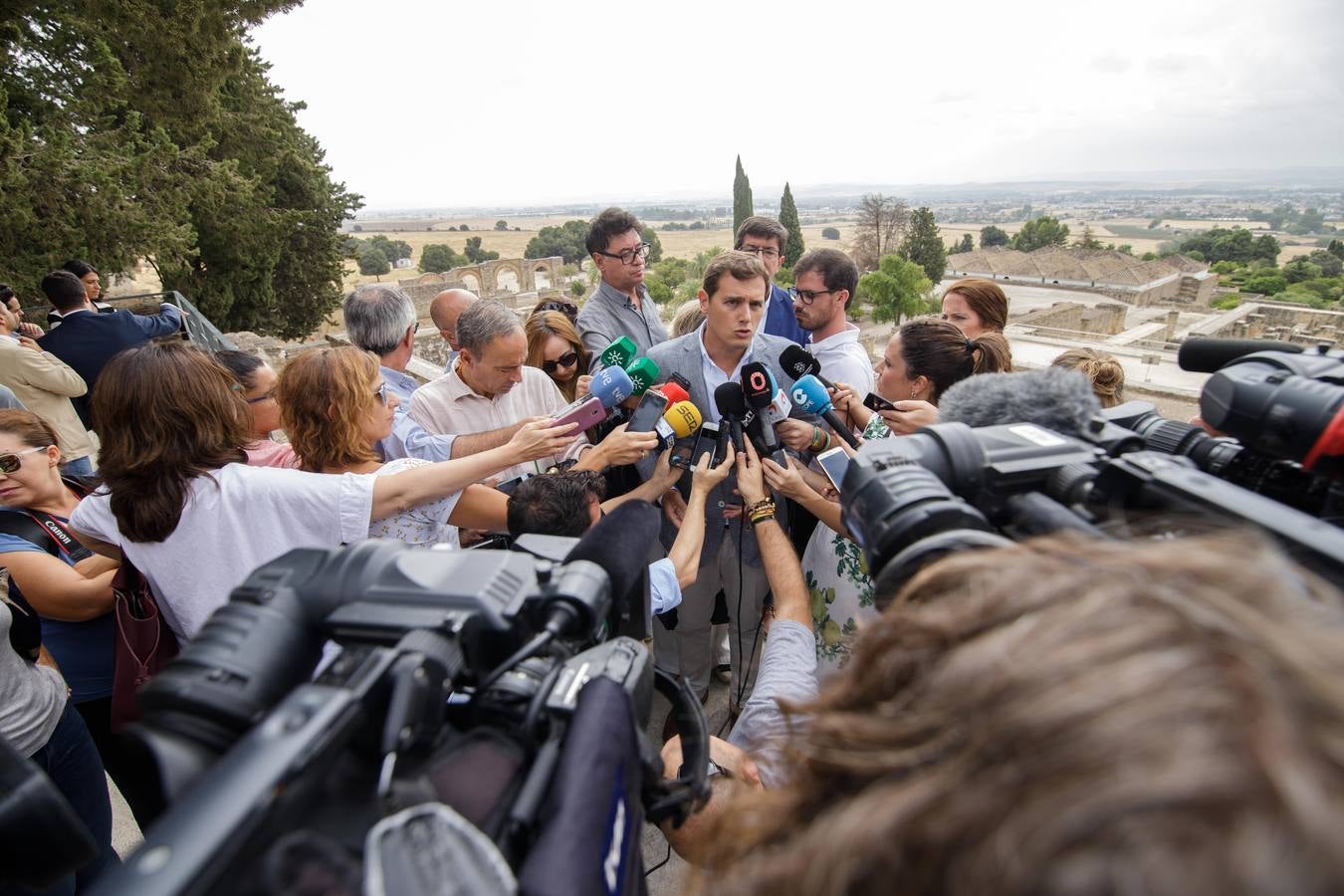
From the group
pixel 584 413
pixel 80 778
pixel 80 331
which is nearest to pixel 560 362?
pixel 584 413

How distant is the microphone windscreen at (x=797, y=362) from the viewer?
2.93 metres

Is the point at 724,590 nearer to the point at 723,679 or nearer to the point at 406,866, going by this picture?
the point at 723,679

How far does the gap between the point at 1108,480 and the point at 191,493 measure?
213 cm

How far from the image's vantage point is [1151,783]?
422 mm

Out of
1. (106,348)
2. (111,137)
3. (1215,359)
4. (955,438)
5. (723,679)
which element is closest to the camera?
(955,438)

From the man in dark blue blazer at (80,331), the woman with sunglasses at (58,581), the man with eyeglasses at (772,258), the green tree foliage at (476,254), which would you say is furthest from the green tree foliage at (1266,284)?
the green tree foliage at (476,254)

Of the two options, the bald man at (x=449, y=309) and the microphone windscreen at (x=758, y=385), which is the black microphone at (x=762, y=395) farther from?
the bald man at (x=449, y=309)

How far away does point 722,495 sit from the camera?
3.01 m

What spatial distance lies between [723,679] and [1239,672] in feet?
11.1

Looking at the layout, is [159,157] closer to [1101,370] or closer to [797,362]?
[797,362]

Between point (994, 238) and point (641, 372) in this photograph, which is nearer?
point (641, 372)

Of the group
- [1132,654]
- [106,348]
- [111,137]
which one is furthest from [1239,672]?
[111,137]

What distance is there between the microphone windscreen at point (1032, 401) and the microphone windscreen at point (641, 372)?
1711 mm

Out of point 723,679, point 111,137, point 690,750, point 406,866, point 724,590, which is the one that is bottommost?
point 723,679
